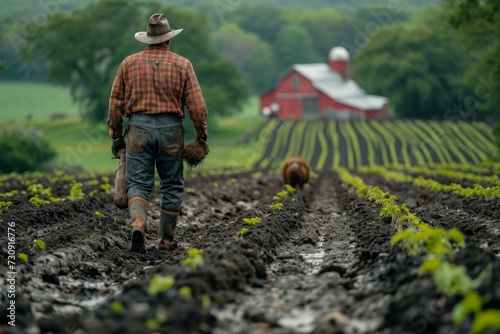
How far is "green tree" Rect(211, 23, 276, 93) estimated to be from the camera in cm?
13112

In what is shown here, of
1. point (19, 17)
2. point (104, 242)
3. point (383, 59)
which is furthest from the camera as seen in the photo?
point (19, 17)

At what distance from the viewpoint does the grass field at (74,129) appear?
200 ft

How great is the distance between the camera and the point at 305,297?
23.4 ft

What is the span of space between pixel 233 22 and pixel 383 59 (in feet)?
219

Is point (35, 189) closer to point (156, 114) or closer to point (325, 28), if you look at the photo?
point (156, 114)

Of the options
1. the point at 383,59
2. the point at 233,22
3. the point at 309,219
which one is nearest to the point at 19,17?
the point at 233,22

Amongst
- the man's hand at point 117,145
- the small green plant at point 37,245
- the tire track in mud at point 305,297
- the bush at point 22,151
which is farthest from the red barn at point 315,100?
the small green plant at point 37,245

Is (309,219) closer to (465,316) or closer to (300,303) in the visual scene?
(300,303)

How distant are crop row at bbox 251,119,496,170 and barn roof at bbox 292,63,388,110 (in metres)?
5.76

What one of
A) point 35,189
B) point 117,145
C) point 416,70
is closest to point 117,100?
point 117,145

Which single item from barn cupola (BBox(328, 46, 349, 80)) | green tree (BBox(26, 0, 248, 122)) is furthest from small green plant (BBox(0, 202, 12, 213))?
barn cupola (BBox(328, 46, 349, 80))

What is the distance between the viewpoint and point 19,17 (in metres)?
117

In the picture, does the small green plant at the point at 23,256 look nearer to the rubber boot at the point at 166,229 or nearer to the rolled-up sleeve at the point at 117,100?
the rubber boot at the point at 166,229

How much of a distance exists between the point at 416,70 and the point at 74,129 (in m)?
33.1
